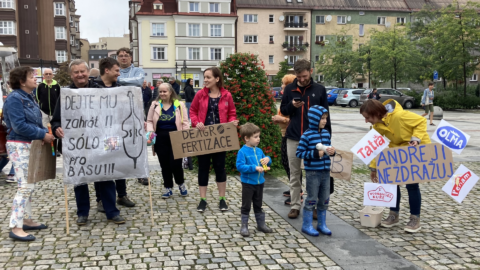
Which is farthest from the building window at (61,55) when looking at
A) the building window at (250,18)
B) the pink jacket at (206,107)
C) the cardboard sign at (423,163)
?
the cardboard sign at (423,163)

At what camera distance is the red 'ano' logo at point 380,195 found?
515 cm

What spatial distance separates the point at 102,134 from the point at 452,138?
4.03 meters

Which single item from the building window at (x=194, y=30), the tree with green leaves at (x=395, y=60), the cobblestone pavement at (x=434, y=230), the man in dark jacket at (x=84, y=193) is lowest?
the cobblestone pavement at (x=434, y=230)

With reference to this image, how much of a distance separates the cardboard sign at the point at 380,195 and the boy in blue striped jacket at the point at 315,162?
552 mm

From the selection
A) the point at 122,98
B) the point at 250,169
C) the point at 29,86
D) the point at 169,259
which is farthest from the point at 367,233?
the point at 29,86

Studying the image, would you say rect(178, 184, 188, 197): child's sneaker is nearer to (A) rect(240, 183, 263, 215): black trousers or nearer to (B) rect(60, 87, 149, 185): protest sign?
(B) rect(60, 87, 149, 185): protest sign

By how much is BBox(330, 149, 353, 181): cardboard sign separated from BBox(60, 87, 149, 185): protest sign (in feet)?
7.61

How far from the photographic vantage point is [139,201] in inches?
258

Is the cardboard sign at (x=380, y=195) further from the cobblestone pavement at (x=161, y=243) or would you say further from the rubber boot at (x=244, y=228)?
the rubber boot at (x=244, y=228)

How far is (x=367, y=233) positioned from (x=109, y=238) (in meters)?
2.92

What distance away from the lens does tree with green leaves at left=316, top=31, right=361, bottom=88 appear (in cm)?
4912

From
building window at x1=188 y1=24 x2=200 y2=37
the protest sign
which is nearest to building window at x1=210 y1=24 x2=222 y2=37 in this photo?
building window at x1=188 y1=24 x2=200 y2=37

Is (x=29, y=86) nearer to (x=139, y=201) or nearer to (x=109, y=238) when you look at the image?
(x=109, y=238)

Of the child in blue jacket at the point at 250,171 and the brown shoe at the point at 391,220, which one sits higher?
the child in blue jacket at the point at 250,171
